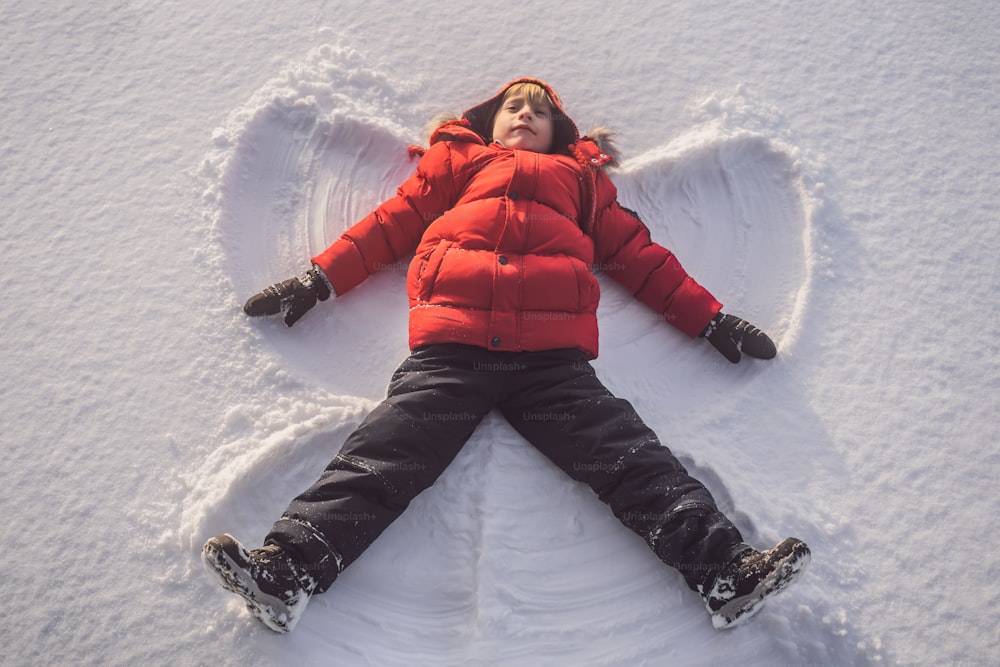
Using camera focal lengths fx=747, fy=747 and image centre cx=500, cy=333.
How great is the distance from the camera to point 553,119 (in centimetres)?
235

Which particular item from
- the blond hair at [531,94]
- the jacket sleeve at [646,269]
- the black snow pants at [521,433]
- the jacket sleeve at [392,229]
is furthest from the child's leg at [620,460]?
the blond hair at [531,94]

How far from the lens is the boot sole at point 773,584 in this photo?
61.9 inches

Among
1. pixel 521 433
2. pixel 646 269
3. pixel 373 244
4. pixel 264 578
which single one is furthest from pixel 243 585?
pixel 646 269

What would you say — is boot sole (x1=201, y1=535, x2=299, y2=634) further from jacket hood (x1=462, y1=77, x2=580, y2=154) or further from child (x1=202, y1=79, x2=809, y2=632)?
jacket hood (x1=462, y1=77, x2=580, y2=154)

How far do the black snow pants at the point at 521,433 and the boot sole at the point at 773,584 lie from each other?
9cm

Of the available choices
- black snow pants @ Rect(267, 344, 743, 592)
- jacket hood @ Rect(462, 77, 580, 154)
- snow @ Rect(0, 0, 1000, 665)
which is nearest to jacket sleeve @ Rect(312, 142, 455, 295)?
snow @ Rect(0, 0, 1000, 665)

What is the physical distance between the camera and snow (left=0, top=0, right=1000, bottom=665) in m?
1.71

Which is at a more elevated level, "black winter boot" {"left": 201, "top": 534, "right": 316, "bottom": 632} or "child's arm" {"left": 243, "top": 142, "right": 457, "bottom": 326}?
"child's arm" {"left": 243, "top": 142, "right": 457, "bottom": 326}

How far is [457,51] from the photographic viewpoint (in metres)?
2.62

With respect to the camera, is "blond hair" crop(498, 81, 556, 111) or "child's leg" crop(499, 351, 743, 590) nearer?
"child's leg" crop(499, 351, 743, 590)

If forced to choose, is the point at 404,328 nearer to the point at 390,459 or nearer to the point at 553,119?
the point at 390,459

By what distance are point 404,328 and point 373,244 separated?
0.83 ft

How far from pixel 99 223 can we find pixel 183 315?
426mm

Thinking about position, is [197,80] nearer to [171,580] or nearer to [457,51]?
[457,51]
